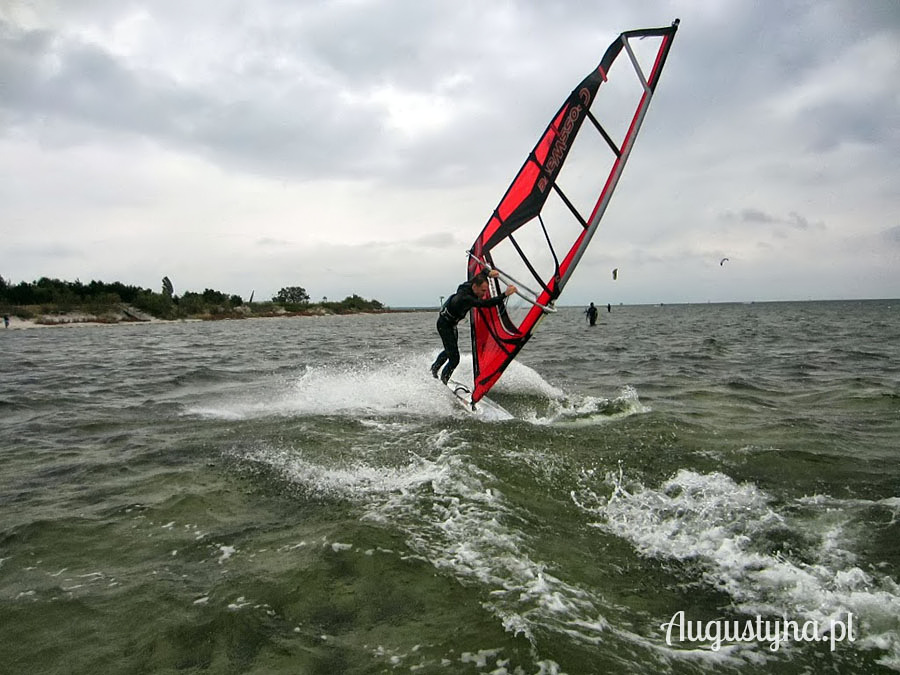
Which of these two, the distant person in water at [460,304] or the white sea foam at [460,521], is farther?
the distant person in water at [460,304]

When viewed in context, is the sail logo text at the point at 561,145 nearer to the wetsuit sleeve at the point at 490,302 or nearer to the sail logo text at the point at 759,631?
the wetsuit sleeve at the point at 490,302

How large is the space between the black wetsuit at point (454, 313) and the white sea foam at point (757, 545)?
316 cm

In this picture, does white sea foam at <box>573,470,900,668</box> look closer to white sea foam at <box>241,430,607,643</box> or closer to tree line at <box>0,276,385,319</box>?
white sea foam at <box>241,430,607,643</box>

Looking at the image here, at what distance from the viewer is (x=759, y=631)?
2.35 m

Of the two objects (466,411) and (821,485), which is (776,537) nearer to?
(821,485)

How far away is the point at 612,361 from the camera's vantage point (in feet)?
44.2

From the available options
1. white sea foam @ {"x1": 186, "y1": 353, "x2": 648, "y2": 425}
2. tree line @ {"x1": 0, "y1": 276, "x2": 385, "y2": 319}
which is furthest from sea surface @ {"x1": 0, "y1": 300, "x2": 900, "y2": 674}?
tree line @ {"x1": 0, "y1": 276, "x2": 385, "y2": 319}

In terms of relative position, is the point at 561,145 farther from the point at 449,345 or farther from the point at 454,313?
the point at 449,345

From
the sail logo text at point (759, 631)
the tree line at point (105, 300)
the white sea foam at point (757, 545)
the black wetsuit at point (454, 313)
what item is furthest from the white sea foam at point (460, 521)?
the tree line at point (105, 300)

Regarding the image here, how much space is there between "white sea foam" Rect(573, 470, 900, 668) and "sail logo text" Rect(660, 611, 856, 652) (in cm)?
5

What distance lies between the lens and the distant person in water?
6.78m

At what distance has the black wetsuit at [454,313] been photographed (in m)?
6.92

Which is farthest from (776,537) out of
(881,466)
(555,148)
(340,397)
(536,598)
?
(340,397)

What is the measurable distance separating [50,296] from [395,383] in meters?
54.7
